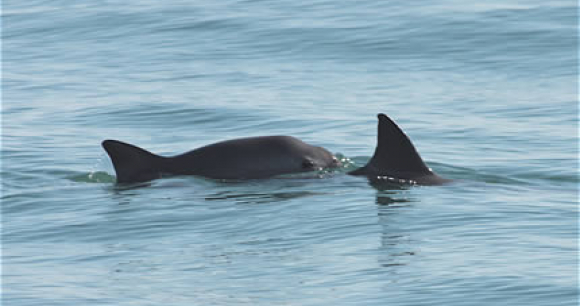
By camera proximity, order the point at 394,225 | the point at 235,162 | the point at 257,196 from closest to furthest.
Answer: the point at 394,225 < the point at 257,196 < the point at 235,162

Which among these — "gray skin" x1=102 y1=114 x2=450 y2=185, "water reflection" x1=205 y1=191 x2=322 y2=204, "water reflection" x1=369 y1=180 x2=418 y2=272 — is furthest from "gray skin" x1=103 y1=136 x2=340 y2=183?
"water reflection" x1=369 y1=180 x2=418 y2=272

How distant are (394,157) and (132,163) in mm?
2842

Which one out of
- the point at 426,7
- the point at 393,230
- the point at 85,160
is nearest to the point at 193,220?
the point at 393,230

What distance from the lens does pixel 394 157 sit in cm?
1470

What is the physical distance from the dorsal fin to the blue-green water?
261 mm

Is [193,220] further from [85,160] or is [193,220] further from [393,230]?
[85,160]

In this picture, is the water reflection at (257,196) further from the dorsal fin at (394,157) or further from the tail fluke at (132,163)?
the tail fluke at (132,163)

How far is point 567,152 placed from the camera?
1766cm

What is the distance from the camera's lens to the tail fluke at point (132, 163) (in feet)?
49.7

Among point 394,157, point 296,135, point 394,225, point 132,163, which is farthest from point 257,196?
point 296,135

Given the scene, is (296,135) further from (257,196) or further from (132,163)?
(257,196)

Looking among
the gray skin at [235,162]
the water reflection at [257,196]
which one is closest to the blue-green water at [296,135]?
the water reflection at [257,196]

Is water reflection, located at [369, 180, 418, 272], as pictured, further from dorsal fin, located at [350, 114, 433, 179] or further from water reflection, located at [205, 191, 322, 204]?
water reflection, located at [205, 191, 322, 204]

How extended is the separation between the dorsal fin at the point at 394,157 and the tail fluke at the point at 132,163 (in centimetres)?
225
